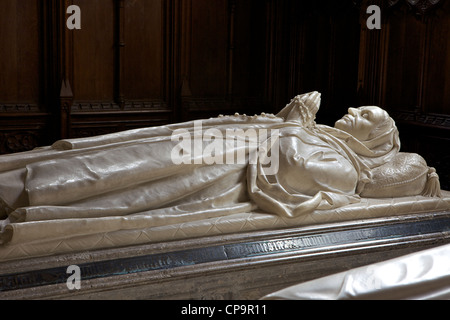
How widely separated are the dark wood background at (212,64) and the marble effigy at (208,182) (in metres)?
1.78

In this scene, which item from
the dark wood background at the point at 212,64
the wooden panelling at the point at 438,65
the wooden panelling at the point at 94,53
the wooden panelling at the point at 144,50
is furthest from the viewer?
the wooden panelling at the point at 144,50

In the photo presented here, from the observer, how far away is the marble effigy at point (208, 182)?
9.52 feet

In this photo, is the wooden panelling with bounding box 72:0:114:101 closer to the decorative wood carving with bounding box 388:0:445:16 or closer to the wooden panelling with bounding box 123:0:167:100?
the wooden panelling with bounding box 123:0:167:100

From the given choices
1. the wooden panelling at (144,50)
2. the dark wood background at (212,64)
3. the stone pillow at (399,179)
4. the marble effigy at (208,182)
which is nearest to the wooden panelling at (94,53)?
the dark wood background at (212,64)

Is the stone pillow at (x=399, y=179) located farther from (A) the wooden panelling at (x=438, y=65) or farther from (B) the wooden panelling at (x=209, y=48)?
(B) the wooden panelling at (x=209, y=48)

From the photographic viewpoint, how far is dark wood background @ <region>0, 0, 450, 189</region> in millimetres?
5660

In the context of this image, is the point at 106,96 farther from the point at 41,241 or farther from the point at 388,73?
the point at 41,241

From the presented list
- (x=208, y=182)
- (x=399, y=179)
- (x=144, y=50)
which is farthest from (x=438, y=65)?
(x=208, y=182)

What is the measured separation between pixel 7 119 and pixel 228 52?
2.46 metres

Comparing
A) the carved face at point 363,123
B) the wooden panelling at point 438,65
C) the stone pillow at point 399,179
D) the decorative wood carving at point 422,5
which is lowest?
the stone pillow at point 399,179

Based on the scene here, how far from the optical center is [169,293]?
2848 mm

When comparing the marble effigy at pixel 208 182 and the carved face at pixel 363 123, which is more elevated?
the carved face at pixel 363 123
